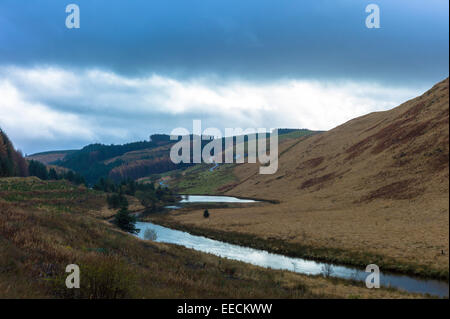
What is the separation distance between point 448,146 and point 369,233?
20341mm

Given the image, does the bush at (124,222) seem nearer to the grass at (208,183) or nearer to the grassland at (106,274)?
the grassland at (106,274)

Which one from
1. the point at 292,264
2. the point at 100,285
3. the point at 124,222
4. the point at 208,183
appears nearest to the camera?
the point at 100,285

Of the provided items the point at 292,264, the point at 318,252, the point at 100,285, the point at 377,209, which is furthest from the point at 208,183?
the point at 100,285

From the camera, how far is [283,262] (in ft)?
116

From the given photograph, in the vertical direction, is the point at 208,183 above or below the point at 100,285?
above

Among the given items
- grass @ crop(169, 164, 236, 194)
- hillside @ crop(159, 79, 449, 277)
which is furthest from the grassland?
grass @ crop(169, 164, 236, 194)

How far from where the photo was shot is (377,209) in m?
46.0

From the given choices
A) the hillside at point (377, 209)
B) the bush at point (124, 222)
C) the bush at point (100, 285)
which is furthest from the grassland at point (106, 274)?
the bush at point (124, 222)

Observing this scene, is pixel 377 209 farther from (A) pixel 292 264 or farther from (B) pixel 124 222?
(B) pixel 124 222

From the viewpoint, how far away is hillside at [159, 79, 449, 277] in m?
30.1

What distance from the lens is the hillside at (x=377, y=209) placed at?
30066 mm

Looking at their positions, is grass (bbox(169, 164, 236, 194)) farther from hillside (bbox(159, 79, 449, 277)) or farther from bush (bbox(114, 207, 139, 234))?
bush (bbox(114, 207, 139, 234))

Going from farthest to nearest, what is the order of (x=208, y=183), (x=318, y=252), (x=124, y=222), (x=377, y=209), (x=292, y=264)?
(x=208, y=183) → (x=124, y=222) → (x=377, y=209) → (x=318, y=252) → (x=292, y=264)

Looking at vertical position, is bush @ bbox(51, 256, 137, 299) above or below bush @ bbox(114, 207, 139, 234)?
above
